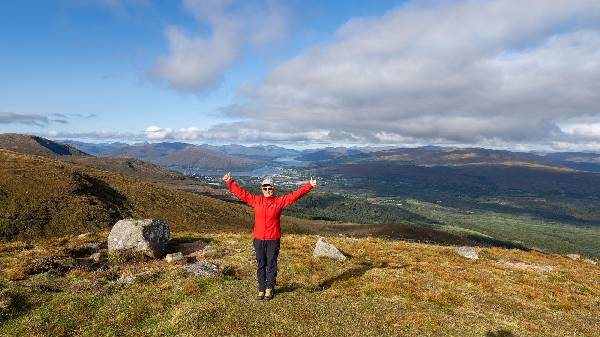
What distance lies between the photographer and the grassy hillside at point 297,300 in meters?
16.0

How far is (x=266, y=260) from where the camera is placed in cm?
1881

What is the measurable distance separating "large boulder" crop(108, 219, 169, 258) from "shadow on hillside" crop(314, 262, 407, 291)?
43.7 ft

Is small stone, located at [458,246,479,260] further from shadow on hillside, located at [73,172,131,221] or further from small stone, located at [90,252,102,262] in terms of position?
shadow on hillside, located at [73,172,131,221]

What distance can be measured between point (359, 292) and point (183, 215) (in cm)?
9881

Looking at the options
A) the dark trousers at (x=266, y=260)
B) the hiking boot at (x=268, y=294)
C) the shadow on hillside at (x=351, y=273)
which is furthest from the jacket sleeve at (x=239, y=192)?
the shadow on hillside at (x=351, y=273)

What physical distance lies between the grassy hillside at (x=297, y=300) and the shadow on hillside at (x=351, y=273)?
2.8 inches

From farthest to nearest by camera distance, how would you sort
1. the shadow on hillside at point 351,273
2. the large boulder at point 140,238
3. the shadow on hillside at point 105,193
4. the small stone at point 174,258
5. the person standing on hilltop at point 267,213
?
the shadow on hillside at point 105,193 → the large boulder at point 140,238 → the small stone at point 174,258 → the shadow on hillside at point 351,273 → the person standing on hilltop at point 267,213

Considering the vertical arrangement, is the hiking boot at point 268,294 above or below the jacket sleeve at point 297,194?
below

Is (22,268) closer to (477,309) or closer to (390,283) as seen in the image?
(390,283)

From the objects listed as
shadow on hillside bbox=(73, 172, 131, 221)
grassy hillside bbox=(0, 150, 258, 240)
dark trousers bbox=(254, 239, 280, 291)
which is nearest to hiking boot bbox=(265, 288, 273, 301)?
dark trousers bbox=(254, 239, 280, 291)

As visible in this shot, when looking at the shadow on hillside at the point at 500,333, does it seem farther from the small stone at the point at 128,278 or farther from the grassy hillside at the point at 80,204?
the grassy hillside at the point at 80,204

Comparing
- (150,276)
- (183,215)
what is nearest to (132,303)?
(150,276)

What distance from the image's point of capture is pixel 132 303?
18.1m

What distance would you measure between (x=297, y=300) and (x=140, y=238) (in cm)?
1468
